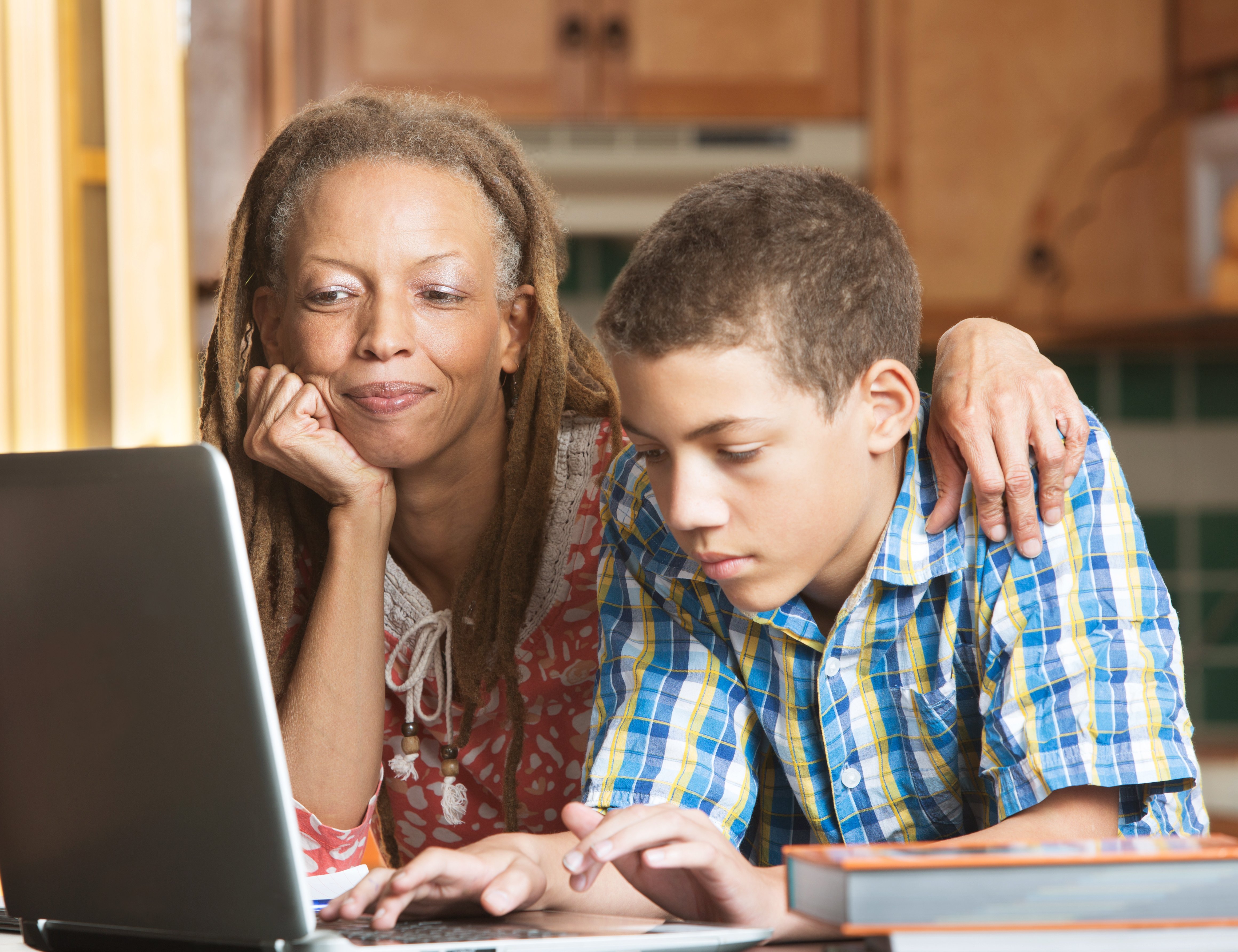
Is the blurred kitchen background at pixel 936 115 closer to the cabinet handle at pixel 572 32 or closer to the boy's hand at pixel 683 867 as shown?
the cabinet handle at pixel 572 32

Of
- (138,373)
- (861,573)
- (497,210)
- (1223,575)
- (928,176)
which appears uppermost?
(928,176)

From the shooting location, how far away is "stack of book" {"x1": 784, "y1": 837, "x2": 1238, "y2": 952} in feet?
1.78

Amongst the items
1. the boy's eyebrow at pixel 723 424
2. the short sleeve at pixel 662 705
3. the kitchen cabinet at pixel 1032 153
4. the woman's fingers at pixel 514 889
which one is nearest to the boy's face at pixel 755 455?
the boy's eyebrow at pixel 723 424

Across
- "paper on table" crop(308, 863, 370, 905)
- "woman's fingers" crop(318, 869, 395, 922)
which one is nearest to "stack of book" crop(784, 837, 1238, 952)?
"woman's fingers" crop(318, 869, 395, 922)

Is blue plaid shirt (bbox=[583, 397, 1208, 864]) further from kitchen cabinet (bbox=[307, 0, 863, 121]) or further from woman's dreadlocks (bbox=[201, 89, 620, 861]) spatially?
kitchen cabinet (bbox=[307, 0, 863, 121])

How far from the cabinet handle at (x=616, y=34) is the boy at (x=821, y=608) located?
204 cm

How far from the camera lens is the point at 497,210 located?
1162 mm

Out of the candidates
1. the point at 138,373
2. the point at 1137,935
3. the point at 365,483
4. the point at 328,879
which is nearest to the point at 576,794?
the point at 328,879

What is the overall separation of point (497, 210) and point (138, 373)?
707mm

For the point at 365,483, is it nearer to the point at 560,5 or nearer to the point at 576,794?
the point at 576,794

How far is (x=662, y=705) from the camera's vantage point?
36.6 inches

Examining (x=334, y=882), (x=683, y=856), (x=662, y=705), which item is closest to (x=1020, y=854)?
(x=683, y=856)

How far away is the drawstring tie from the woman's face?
6.6 inches

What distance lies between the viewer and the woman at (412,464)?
108cm
